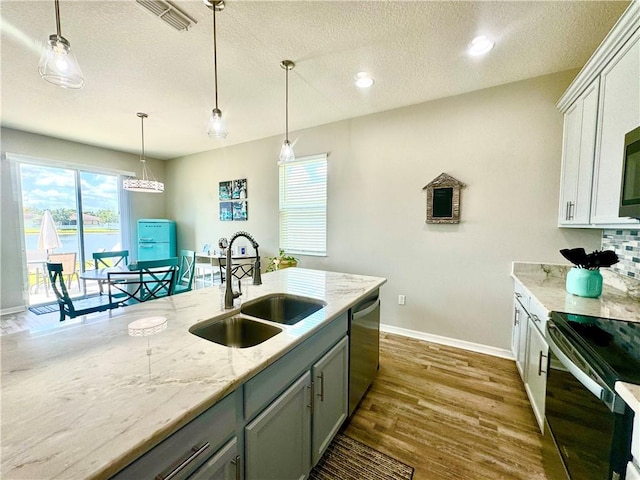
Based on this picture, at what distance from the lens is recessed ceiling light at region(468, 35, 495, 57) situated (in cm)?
197

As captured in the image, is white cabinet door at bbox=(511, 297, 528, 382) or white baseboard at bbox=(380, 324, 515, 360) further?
white baseboard at bbox=(380, 324, 515, 360)

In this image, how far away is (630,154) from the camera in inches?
52.1

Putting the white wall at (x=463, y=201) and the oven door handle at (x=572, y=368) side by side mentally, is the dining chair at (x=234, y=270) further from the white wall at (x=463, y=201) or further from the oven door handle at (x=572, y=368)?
the oven door handle at (x=572, y=368)

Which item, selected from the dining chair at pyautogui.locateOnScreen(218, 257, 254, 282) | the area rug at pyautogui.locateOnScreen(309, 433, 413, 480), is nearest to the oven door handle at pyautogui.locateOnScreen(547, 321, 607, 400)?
the area rug at pyautogui.locateOnScreen(309, 433, 413, 480)

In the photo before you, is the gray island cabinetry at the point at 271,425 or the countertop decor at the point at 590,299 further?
the countertop decor at the point at 590,299

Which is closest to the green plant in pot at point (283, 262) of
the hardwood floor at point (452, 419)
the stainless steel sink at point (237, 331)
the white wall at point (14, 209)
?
the hardwood floor at point (452, 419)

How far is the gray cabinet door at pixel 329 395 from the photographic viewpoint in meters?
1.35

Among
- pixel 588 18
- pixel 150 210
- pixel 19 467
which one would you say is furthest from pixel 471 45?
pixel 150 210

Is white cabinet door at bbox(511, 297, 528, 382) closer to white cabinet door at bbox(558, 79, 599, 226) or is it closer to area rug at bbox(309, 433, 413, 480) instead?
white cabinet door at bbox(558, 79, 599, 226)

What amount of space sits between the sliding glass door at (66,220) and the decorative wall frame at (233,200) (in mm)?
2224

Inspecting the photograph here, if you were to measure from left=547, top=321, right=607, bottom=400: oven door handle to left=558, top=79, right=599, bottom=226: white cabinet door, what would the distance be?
110 cm

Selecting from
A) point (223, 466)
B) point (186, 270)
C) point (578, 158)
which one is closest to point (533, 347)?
point (578, 158)

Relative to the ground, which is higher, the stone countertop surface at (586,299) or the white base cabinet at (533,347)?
the stone countertop surface at (586,299)

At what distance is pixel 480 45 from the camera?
2.04 metres
